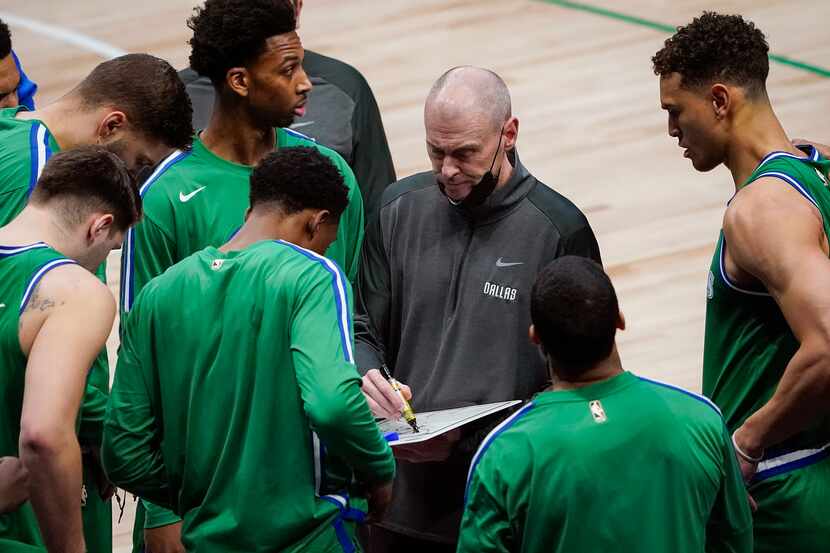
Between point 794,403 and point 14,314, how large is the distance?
5.82ft

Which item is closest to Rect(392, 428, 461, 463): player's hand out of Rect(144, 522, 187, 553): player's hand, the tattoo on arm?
Rect(144, 522, 187, 553): player's hand

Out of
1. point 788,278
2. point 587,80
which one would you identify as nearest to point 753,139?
point 788,278

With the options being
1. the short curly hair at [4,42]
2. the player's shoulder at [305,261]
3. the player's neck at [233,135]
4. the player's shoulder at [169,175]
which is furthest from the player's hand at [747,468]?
the short curly hair at [4,42]

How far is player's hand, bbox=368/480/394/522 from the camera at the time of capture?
319 centimetres

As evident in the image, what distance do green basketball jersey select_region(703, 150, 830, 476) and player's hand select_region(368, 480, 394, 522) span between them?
888 mm

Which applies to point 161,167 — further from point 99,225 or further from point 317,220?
point 317,220

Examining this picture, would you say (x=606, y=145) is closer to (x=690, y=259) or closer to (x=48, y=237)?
(x=690, y=259)

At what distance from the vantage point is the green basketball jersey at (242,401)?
3.00 meters

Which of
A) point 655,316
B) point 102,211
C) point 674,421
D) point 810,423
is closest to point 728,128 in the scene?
point 810,423

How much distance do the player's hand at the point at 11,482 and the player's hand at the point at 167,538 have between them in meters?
0.39

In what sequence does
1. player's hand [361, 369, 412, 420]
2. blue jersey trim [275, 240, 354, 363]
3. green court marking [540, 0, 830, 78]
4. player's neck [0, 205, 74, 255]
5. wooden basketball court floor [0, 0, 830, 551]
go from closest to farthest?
blue jersey trim [275, 240, 354, 363]
player's neck [0, 205, 74, 255]
player's hand [361, 369, 412, 420]
wooden basketball court floor [0, 0, 830, 551]
green court marking [540, 0, 830, 78]

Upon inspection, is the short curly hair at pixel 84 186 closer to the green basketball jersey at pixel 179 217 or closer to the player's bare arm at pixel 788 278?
the green basketball jersey at pixel 179 217

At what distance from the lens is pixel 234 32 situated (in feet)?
12.7

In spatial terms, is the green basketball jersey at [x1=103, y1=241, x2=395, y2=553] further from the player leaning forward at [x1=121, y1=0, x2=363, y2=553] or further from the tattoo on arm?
the player leaning forward at [x1=121, y1=0, x2=363, y2=553]
